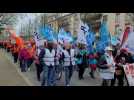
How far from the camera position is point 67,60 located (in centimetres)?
1004

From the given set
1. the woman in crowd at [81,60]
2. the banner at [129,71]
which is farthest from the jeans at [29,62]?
the banner at [129,71]

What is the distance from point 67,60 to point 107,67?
0.95 meters

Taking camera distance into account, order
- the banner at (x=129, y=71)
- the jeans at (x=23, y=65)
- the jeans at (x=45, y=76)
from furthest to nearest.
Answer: the banner at (x=129, y=71) → the jeans at (x=23, y=65) → the jeans at (x=45, y=76)

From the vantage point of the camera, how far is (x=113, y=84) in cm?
1006

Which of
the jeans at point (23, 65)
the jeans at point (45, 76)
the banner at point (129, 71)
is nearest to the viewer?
the jeans at point (45, 76)

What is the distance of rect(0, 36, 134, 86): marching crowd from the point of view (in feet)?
32.7

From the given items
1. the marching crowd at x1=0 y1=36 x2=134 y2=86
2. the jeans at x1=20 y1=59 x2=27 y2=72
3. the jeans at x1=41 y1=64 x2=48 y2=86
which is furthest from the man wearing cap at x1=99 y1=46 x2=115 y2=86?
the jeans at x1=20 y1=59 x2=27 y2=72

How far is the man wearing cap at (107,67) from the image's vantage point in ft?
32.8

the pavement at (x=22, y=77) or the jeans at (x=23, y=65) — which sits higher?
the jeans at (x=23, y=65)

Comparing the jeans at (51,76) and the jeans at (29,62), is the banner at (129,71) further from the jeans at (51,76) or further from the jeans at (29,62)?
the jeans at (29,62)

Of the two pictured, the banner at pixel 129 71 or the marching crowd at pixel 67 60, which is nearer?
the marching crowd at pixel 67 60

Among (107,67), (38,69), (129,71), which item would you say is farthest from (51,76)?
(129,71)

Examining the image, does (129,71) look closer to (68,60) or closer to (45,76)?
A: (68,60)

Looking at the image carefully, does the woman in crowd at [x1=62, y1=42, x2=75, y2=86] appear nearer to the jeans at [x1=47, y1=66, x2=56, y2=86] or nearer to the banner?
the jeans at [x1=47, y1=66, x2=56, y2=86]
